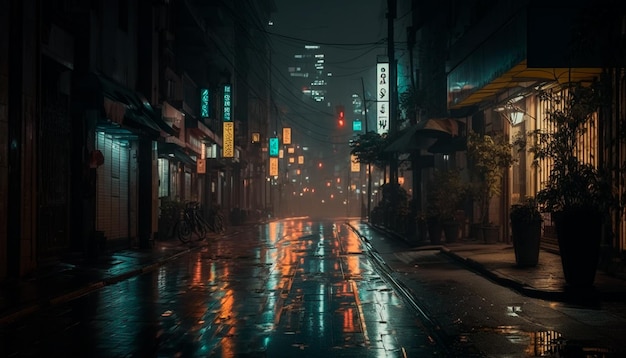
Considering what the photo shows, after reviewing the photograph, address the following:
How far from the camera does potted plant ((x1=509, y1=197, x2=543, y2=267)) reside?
16609mm

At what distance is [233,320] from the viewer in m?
10.4

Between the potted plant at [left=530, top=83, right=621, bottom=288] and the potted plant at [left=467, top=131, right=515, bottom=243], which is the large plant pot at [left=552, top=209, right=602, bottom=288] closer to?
the potted plant at [left=530, top=83, right=621, bottom=288]

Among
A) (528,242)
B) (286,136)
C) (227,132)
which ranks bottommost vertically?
(528,242)

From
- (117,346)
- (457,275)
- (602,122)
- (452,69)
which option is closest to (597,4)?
(602,122)

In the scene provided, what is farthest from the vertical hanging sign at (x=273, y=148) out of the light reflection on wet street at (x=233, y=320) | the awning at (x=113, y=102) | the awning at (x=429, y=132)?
the light reflection on wet street at (x=233, y=320)

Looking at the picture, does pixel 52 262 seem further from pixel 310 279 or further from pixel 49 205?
pixel 310 279

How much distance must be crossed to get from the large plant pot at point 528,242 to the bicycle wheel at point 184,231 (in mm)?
15781

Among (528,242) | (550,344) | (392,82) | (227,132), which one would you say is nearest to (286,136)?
(227,132)

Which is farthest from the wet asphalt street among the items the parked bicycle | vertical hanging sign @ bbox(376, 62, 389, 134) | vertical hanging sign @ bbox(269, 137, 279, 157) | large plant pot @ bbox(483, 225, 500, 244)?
vertical hanging sign @ bbox(269, 137, 279, 157)

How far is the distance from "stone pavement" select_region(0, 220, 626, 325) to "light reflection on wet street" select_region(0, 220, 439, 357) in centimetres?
43

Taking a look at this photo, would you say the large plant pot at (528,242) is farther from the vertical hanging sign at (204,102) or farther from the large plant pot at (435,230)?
the vertical hanging sign at (204,102)

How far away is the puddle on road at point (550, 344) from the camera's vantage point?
801 cm

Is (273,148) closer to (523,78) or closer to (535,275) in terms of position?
(523,78)

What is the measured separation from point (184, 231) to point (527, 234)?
54.3ft
